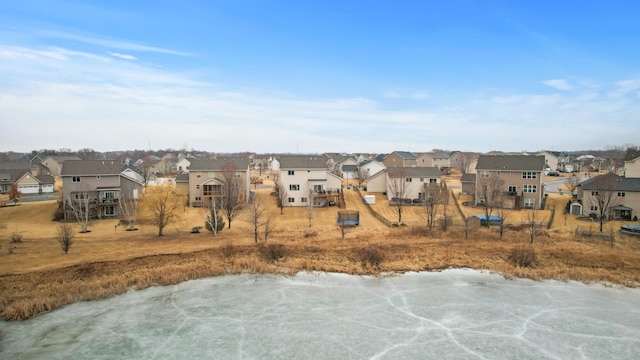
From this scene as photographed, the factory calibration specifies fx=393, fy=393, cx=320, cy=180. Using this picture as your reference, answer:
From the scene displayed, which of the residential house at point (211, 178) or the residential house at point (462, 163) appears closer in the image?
the residential house at point (211, 178)

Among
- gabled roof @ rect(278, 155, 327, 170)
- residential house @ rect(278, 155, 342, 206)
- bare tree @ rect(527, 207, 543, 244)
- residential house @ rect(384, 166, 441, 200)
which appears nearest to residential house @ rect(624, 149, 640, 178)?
bare tree @ rect(527, 207, 543, 244)

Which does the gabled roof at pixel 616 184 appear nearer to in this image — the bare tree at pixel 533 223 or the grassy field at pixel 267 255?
the grassy field at pixel 267 255

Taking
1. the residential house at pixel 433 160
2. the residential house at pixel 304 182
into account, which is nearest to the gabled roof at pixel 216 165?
the residential house at pixel 304 182

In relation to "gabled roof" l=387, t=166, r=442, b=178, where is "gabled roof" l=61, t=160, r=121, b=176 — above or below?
above

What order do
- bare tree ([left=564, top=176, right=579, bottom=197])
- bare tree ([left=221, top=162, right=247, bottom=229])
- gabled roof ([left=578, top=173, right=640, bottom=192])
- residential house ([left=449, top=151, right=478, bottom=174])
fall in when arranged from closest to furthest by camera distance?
gabled roof ([left=578, top=173, right=640, bottom=192]) < bare tree ([left=221, top=162, right=247, bottom=229]) < bare tree ([left=564, top=176, right=579, bottom=197]) < residential house ([left=449, top=151, right=478, bottom=174])

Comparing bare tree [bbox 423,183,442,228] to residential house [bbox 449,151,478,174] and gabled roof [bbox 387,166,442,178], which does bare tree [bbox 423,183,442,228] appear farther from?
residential house [bbox 449,151,478,174]

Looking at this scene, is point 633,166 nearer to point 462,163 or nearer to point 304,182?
point 462,163

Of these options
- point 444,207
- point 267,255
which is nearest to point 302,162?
point 444,207
